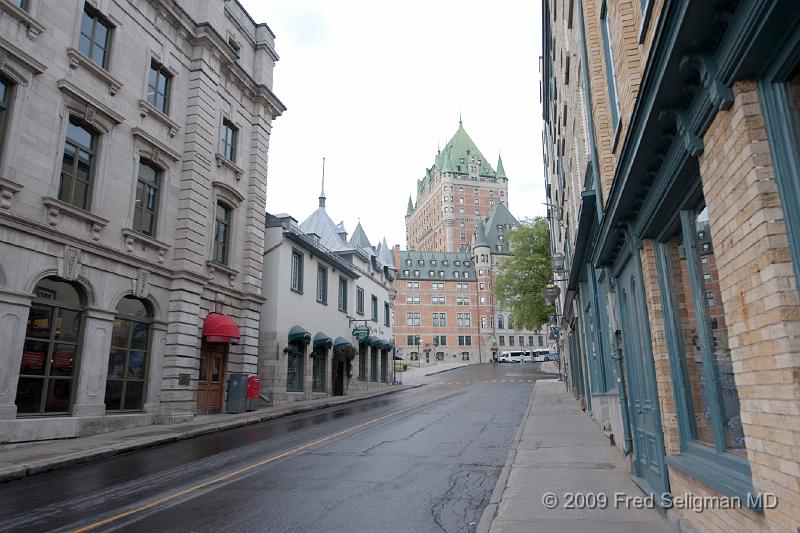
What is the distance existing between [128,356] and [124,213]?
4279mm

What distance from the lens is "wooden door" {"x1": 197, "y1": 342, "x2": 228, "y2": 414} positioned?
62.7ft

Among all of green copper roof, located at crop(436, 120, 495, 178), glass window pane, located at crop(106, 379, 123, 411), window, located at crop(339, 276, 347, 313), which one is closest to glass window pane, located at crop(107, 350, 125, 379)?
glass window pane, located at crop(106, 379, 123, 411)

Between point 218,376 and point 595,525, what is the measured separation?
1720 cm

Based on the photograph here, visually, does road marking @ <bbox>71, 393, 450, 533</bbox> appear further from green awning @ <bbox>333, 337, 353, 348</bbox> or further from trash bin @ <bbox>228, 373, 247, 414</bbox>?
green awning @ <bbox>333, 337, 353, 348</bbox>

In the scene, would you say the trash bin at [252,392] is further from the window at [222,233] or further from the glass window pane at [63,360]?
the glass window pane at [63,360]

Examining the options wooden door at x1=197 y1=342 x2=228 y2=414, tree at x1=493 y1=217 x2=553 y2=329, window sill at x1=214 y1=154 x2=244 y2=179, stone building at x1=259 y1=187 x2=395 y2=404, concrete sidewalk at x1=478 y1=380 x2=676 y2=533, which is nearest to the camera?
concrete sidewalk at x1=478 y1=380 x2=676 y2=533

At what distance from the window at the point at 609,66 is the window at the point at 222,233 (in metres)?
16.0

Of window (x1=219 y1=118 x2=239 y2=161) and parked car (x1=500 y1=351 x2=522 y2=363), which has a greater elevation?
window (x1=219 y1=118 x2=239 y2=161)

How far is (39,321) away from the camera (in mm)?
12883

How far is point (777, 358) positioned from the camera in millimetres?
2986

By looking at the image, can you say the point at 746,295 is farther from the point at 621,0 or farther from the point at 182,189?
the point at 182,189

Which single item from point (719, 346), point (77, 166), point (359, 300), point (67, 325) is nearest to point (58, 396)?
point (67, 325)

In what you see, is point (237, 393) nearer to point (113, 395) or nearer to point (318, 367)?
point (113, 395)

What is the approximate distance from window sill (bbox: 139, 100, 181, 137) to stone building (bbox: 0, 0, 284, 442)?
5 cm
